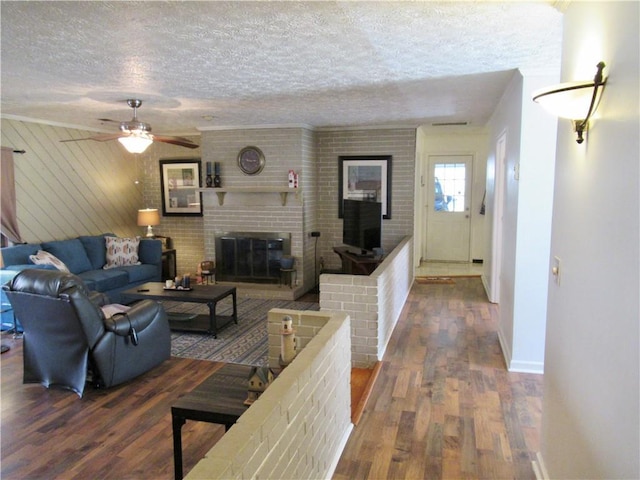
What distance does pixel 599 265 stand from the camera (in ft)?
4.84

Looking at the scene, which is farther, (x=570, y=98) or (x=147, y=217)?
(x=147, y=217)

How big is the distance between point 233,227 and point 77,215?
211cm

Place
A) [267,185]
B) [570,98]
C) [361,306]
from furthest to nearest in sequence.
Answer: [267,185]
[361,306]
[570,98]

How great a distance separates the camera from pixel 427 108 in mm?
4871

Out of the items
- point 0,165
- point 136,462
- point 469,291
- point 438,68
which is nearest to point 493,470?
point 136,462

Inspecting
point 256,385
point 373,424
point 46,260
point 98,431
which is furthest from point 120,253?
point 256,385

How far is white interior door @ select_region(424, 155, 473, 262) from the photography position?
815 cm

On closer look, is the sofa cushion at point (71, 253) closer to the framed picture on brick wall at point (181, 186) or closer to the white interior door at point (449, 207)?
the framed picture on brick wall at point (181, 186)

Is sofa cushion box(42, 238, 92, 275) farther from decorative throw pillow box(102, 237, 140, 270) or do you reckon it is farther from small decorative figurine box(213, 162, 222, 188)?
small decorative figurine box(213, 162, 222, 188)

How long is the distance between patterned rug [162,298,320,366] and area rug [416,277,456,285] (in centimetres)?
187

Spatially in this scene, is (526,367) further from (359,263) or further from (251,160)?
(251,160)

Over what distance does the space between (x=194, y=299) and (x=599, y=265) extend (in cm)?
376

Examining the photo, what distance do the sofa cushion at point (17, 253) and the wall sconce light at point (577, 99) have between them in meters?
5.32

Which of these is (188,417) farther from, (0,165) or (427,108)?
(0,165)
